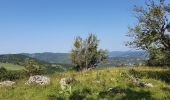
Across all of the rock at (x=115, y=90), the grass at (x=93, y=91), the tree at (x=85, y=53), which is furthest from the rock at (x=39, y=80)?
the tree at (x=85, y=53)

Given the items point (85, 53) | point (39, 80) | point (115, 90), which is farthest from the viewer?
point (85, 53)

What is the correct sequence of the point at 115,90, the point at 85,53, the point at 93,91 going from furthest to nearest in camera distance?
the point at 85,53 < the point at 93,91 < the point at 115,90

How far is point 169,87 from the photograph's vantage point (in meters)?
19.1

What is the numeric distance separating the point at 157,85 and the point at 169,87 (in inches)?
34.0

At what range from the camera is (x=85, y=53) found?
76875mm

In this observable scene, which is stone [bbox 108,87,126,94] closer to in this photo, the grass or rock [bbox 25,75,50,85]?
the grass

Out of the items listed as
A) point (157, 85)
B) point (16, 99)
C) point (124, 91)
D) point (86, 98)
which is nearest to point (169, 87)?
point (157, 85)

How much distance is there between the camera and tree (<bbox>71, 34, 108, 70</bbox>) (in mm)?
75900

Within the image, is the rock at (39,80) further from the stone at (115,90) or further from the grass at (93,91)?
the stone at (115,90)

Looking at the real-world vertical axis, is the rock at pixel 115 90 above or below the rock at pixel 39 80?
below

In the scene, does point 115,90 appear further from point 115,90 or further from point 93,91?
point 93,91

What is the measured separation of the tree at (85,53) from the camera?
7590 cm

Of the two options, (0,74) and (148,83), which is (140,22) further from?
(0,74)

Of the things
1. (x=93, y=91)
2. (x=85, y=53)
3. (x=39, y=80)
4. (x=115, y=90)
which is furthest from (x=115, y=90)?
(x=85, y=53)
